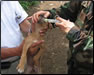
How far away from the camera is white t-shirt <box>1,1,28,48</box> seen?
6.21 ft

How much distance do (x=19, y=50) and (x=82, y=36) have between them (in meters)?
0.55

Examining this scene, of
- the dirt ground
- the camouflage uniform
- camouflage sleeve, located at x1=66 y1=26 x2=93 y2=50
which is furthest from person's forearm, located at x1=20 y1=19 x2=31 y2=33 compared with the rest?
the dirt ground

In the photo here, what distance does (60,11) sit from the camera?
2004mm

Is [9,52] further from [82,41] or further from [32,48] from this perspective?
[82,41]

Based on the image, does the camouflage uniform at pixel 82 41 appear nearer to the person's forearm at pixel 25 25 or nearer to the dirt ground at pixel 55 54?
the person's forearm at pixel 25 25

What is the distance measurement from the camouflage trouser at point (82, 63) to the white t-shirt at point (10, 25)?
53cm

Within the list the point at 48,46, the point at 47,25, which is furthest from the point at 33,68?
the point at 48,46

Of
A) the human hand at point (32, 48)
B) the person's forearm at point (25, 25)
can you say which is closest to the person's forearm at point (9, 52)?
the human hand at point (32, 48)

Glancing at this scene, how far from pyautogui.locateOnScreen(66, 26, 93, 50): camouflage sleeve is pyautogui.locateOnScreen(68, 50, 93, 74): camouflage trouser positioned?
1.5 inches

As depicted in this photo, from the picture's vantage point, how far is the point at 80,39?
1550mm

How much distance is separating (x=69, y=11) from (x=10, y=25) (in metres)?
0.50

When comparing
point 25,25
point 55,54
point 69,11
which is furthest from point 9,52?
point 55,54

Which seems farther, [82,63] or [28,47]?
[28,47]

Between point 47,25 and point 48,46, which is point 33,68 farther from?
point 48,46
